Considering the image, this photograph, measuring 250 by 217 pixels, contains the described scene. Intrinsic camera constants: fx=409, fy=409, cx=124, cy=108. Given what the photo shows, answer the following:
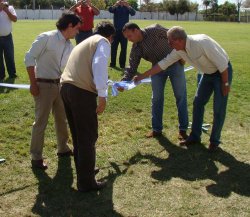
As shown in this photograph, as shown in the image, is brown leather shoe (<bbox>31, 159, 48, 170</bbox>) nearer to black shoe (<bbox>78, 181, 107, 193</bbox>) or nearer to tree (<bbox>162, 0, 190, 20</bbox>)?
black shoe (<bbox>78, 181, 107, 193</bbox>)

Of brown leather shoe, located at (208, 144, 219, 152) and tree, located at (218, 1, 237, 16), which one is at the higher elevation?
tree, located at (218, 1, 237, 16)

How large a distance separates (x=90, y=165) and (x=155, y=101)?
2.64 metres

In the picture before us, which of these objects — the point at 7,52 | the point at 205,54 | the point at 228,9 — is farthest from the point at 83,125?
the point at 228,9

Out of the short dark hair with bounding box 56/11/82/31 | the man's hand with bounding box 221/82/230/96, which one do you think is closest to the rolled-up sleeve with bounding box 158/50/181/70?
the man's hand with bounding box 221/82/230/96

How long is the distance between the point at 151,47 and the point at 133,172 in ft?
7.20

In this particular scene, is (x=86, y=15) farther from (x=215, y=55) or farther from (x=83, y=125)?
(x=83, y=125)

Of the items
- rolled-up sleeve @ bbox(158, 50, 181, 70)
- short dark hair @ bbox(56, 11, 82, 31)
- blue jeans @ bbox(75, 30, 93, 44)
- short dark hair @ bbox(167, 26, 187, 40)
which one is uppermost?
short dark hair @ bbox(56, 11, 82, 31)

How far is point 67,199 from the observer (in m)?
4.99

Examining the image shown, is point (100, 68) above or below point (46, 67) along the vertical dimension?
above

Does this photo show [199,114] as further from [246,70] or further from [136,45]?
[246,70]

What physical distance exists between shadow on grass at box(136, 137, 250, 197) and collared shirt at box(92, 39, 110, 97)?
6.04ft

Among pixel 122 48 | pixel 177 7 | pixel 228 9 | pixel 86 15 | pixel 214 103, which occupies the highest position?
pixel 177 7

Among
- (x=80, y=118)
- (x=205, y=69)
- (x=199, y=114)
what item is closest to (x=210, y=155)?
(x=199, y=114)

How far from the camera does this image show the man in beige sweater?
4.44 m
